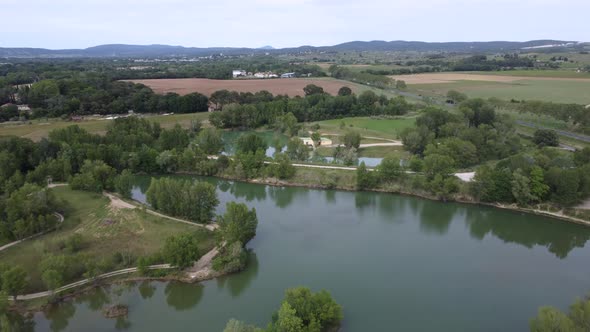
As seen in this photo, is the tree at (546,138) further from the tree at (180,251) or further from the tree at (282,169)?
the tree at (180,251)

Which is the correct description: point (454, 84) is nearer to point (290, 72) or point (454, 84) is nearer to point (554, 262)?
point (290, 72)

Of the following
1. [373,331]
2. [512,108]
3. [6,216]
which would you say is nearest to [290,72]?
[512,108]

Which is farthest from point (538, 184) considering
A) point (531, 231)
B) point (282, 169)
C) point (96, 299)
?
point (96, 299)

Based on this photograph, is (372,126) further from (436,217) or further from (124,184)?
(124,184)

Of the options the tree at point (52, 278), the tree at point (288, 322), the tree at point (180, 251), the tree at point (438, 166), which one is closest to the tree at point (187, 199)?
the tree at point (180, 251)

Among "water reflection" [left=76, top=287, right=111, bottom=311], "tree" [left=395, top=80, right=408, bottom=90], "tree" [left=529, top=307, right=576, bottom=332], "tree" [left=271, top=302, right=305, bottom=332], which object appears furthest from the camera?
"tree" [left=395, top=80, right=408, bottom=90]

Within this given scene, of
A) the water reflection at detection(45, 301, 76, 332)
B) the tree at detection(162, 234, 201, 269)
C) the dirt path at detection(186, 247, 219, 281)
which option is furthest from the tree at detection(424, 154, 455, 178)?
the water reflection at detection(45, 301, 76, 332)

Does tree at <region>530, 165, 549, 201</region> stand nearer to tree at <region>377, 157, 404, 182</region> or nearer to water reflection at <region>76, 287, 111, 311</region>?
tree at <region>377, 157, 404, 182</region>
